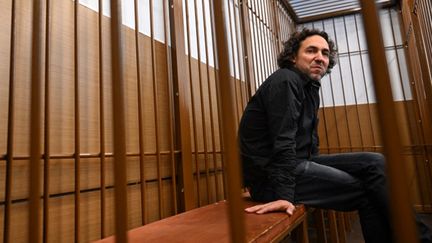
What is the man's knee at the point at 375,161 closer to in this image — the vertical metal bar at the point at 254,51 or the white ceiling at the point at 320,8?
the vertical metal bar at the point at 254,51

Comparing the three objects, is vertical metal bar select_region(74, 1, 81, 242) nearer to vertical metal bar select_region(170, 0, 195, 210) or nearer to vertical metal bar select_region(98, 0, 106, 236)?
vertical metal bar select_region(98, 0, 106, 236)

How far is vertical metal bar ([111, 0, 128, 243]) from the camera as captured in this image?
1.18 feet

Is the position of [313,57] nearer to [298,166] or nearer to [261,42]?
[298,166]

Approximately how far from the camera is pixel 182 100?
4.94ft

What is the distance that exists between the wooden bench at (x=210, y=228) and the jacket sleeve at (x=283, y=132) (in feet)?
0.38

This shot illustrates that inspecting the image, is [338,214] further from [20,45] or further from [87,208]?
[20,45]

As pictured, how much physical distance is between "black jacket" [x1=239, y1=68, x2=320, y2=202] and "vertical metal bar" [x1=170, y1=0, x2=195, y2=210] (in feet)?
0.85

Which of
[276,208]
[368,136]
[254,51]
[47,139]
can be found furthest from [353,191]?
[368,136]

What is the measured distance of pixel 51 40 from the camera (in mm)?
1004

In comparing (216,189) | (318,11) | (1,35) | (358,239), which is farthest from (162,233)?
(318,11)

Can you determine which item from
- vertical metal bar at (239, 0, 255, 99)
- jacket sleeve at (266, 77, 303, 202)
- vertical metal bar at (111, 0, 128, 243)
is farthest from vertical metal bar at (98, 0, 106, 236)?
vertical metal bar at (239, 0, 255, 99)

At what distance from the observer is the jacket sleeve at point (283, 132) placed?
1209 mm

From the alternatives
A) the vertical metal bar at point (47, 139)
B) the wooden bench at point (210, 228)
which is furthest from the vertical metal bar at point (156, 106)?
the vertical metal bar at point (47, 139)

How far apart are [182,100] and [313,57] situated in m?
0.67
